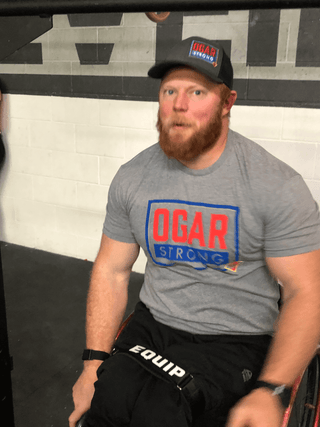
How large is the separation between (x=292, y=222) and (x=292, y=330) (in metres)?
0.26

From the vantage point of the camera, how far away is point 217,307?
43.9 inches

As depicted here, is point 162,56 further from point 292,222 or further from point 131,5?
point 131,5

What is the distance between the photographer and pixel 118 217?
124 cm

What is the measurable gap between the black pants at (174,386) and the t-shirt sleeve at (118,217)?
0.30 meters

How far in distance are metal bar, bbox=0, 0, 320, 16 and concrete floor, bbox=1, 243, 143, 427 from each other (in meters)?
1.58

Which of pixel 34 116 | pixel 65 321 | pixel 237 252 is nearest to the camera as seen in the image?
pixel 237 252

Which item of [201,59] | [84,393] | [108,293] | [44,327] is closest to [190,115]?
[201,59]

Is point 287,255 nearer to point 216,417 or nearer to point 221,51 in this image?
point 216,417

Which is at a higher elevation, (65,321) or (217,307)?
(217,307)

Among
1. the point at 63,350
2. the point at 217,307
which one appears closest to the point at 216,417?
the point at 217,307

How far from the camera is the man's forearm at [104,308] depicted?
3.89ft

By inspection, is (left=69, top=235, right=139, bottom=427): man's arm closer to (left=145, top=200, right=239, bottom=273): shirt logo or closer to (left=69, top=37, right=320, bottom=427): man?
(left=69, top=37, right=320, bottom=427): man

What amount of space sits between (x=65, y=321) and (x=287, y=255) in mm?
1690

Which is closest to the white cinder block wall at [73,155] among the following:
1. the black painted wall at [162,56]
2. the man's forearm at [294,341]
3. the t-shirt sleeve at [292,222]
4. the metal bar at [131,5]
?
the black painted wall at [162,56]
